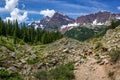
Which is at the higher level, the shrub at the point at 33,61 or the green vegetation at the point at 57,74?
the shrub at the point at 33,61

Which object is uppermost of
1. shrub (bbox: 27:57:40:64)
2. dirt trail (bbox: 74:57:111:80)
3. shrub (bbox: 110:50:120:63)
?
shrub (bbox: 110:50:120:63)

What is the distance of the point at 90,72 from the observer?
174 ft

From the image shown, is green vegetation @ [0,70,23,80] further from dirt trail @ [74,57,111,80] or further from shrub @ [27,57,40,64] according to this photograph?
dirt trail @ [74,57,111,80]

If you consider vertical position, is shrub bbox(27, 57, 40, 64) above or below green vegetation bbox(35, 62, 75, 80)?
above

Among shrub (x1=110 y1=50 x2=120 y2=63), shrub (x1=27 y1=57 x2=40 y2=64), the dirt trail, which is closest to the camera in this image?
the dirt trail

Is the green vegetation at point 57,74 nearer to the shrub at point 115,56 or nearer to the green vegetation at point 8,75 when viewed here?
the green vegetation at point 8,75

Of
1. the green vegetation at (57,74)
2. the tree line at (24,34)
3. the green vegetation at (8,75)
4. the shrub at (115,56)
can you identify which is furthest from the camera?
the tree line at (24,34)

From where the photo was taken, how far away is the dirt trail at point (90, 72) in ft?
166

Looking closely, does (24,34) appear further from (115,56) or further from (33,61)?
(115,56)

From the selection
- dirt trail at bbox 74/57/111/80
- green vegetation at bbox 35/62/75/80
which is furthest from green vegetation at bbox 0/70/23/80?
dirt trail at bbox 74/57/111/80

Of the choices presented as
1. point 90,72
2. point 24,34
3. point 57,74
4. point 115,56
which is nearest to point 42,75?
point 57,74

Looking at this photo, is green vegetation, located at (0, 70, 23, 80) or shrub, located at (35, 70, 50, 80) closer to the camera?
shrub, located at (35, 70, 50, 80)

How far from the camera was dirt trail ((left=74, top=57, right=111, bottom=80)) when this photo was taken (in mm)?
50500

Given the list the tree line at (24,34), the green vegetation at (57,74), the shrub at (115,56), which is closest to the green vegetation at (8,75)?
the green vegetation at (57,74)
